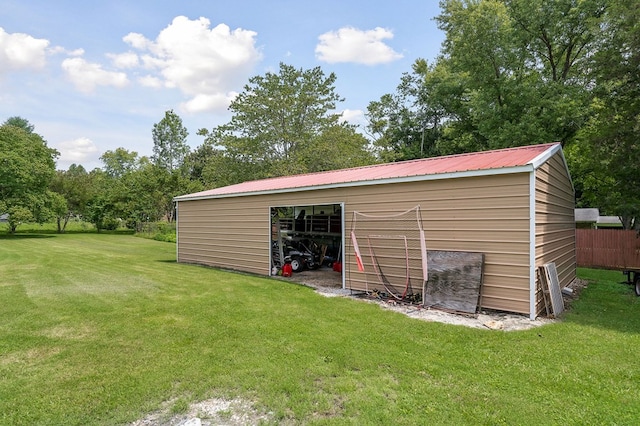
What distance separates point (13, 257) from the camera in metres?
13.1

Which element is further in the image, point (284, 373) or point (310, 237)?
point (310, 237)

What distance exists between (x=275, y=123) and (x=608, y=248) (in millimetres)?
17805

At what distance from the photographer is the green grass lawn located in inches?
111

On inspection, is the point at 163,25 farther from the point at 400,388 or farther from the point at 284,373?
the point at 400,388

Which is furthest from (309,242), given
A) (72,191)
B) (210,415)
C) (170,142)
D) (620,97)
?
(170,142)

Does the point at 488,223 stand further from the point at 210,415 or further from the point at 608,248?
the point at 608,248

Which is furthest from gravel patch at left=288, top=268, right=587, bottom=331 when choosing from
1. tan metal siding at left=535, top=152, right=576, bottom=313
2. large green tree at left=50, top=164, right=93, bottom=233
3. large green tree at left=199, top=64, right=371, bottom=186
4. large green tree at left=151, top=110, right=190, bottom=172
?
large green tree at left=151, top=110, right=190, bottom=172

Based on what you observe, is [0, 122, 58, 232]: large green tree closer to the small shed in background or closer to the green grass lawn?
the small shed in background

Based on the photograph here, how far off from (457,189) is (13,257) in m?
15.6

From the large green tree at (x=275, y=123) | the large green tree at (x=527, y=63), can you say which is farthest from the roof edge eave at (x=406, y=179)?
the large green tree at (x=275, y=123)

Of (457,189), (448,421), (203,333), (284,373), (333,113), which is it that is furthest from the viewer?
(333,113)

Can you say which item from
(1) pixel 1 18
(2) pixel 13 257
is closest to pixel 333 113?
(1) pixel 1 18

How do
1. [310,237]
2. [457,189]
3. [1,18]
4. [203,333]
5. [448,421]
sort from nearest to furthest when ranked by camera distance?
[448,421] → [203,333] → [457,189] → [1,18] → [310,237]

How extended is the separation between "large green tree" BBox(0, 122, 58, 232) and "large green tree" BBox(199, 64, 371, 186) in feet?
36.8
